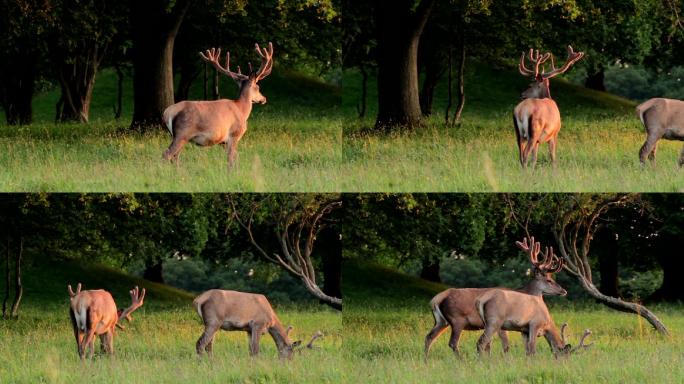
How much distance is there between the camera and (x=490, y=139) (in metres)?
26.2

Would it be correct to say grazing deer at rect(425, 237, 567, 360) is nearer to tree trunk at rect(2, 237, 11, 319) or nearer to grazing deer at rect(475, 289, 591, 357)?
grazing deer at rect(475, 289, 591, 357)

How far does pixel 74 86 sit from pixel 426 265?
636 inches

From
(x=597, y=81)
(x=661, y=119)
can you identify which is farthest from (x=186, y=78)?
(x=661, y=119)

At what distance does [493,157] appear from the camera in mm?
24438

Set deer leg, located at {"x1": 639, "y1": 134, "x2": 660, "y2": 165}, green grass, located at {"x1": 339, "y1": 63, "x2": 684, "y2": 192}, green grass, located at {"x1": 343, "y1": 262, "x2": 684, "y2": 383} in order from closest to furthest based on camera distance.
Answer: green grass, located at {"x1": 343, "y1": 262, "x2": 684, "y2": 383} < green grass, located at {"x1": 339, "y1": 63, "x2": 684, "y2": 192} < deer leg, located at {"x1": 639, "y1": 134, "x2": 660, "y2": 165}

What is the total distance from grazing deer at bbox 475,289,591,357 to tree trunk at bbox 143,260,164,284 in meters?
8.25

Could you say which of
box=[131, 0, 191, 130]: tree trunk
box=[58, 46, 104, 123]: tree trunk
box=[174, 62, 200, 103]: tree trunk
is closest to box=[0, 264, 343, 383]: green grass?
box=[131, 0, 191, 130]: tree trunk

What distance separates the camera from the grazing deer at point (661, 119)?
894 inches

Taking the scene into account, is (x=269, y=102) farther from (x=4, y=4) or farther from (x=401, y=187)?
(x=401, y=187)

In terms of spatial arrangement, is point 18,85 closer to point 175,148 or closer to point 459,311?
point 175,148

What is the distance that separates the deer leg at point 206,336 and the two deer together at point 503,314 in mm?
2773

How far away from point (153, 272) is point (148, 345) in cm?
521

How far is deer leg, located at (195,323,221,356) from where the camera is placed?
67.6ft

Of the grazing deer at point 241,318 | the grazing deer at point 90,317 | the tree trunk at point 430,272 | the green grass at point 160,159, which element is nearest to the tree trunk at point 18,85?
the green grass at point 160,159
